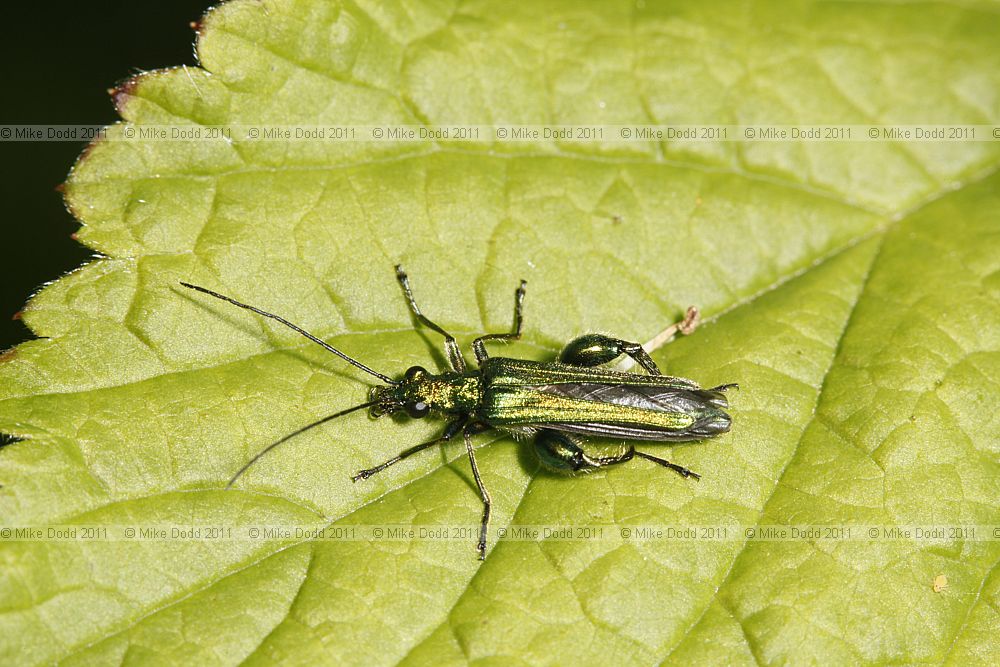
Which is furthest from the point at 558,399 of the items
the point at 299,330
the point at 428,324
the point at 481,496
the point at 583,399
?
the point at 299,330

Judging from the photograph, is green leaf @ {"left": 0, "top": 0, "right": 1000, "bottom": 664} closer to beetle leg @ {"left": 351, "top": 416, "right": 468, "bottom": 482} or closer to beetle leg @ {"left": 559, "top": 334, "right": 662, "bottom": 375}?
beetle leg @ {"left": 351, "top": 416, "right": 468, "bottom": 482}

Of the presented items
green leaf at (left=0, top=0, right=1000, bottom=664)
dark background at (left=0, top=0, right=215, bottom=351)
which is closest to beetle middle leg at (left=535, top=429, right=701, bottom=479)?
green leaf at (left=0, top=0, right=1000, bottom=664)

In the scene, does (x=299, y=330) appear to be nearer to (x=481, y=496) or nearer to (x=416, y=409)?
(x=416, y=409)

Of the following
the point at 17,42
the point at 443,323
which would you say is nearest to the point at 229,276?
the point at 443,323

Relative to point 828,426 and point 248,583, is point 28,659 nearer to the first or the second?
point 248,583

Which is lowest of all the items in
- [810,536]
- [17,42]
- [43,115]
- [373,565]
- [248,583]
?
[810,536]

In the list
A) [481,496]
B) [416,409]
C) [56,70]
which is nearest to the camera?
[481,496]

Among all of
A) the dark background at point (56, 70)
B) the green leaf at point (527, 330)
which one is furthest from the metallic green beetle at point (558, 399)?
the dark background at point (56, 70)
